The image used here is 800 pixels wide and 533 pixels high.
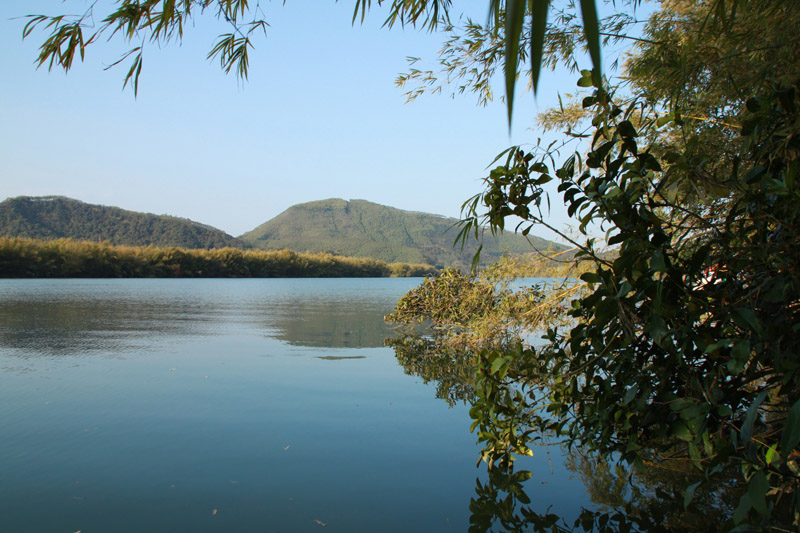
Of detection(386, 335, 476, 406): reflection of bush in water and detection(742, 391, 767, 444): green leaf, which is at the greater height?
detection(742, 391, 767, 444): green leaf

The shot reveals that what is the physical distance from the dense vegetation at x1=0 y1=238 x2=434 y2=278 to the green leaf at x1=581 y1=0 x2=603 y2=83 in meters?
35.8

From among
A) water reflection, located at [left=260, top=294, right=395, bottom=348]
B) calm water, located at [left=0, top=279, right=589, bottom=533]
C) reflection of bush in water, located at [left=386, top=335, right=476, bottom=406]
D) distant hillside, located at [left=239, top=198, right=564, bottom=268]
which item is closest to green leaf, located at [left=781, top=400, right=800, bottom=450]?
calm water, located at [left=0, top=279, right=589, bottom=533]

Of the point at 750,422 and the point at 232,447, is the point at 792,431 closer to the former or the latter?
the point at 750,422

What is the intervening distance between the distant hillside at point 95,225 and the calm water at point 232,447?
9263 cm

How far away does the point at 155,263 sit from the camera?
50969mm

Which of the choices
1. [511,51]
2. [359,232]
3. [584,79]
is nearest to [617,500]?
[584,79]

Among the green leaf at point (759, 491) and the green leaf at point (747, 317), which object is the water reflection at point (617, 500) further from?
the green leaf at point (759, 491)

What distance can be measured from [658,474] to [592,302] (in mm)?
1884

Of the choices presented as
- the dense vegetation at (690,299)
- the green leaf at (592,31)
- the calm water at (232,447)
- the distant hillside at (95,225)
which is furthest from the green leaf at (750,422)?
the distant hillside at (95,225)

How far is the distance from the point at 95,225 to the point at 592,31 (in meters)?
109

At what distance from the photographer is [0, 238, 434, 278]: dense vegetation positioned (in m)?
40.2

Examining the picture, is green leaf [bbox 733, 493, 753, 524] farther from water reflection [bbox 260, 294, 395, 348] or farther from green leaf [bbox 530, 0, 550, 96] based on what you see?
water reflection [bbox 260, 294, 395, 348]

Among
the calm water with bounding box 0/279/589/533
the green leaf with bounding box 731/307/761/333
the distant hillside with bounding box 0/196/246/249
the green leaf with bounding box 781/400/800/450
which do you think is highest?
the distant hillside with bounding box 0/196/246/249

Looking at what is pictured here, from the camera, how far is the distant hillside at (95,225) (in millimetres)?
87750
